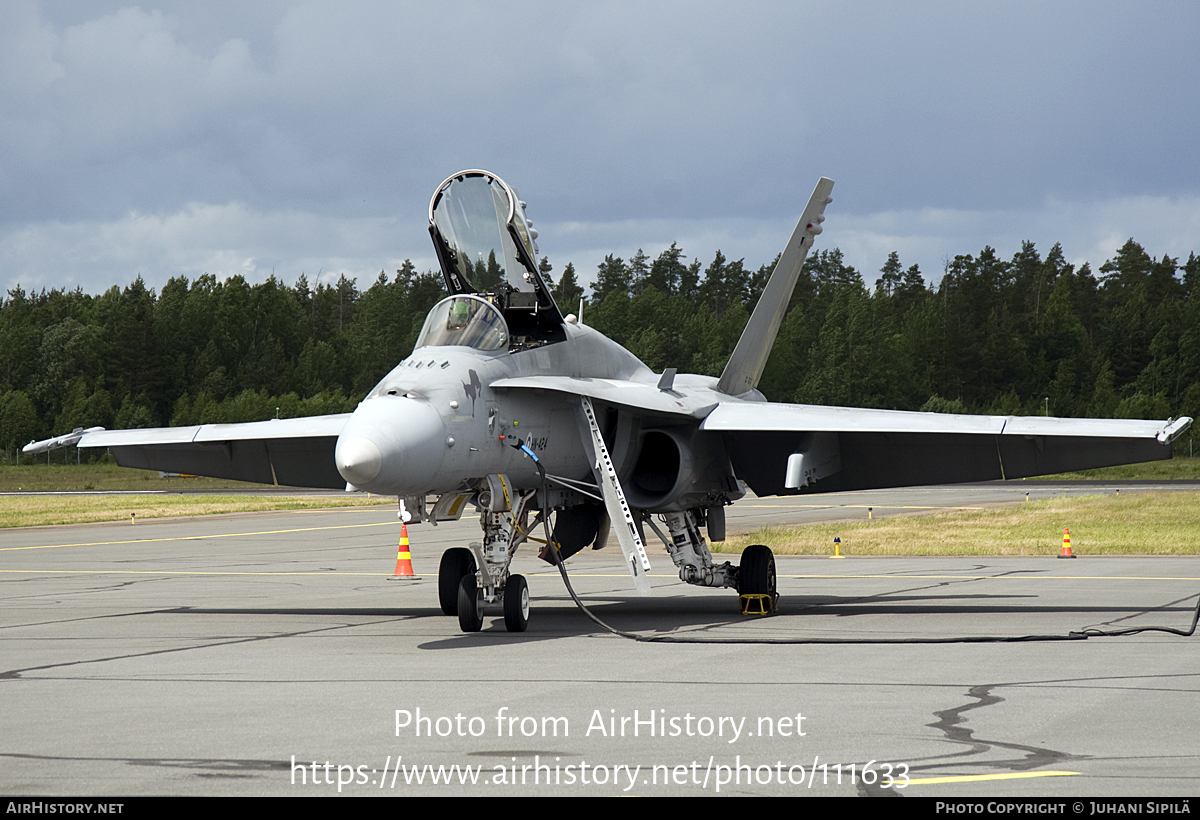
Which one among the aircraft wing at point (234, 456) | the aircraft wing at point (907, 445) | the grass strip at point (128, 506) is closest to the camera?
the aircraft wing at point (907, 445)

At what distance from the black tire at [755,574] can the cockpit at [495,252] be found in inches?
129

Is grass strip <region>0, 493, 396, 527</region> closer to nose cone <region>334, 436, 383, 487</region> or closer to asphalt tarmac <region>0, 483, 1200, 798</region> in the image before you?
asphalt tarmac <region>0, 483, 1200, 798</region>

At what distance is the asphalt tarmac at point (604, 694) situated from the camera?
554 centimetres

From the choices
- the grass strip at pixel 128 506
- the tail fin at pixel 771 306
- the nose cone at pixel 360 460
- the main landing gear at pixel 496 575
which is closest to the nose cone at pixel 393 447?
the nose cone at pixel 360 460

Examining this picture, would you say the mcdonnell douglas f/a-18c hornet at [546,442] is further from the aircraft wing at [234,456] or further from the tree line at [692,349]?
the tree line at [692,349]

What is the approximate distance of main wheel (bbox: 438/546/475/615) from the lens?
42.9 ft

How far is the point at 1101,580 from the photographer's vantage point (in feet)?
57.0

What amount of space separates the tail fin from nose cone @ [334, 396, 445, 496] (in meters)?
6.46

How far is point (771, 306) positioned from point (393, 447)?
798cm

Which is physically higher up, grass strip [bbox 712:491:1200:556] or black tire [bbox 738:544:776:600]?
black tire [bbox 738:544:776:600]

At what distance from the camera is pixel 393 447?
9633 mm

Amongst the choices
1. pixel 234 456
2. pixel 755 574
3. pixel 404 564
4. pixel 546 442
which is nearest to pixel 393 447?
pixel 546 442

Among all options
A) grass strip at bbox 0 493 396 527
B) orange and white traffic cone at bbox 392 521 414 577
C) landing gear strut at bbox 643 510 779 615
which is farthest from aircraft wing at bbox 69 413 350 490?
grass strip at bbox 0 493 396 527

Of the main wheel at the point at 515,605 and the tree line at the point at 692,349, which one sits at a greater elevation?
the tree line at the point at 692,349
